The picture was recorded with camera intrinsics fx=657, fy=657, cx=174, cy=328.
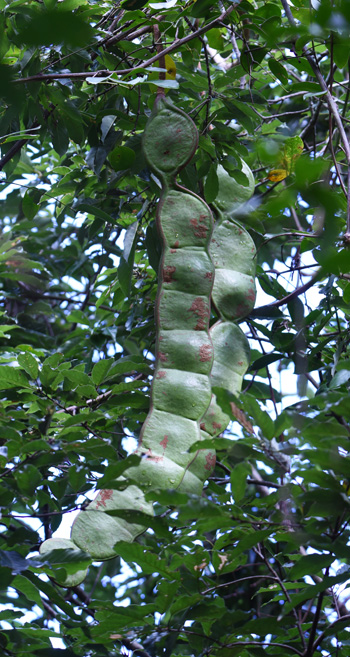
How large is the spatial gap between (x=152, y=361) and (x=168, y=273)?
0.57m

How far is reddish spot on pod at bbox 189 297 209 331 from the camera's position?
1548 mm

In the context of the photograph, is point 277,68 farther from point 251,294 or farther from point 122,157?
point 251,294

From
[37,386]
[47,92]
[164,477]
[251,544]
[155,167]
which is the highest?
[47,92]

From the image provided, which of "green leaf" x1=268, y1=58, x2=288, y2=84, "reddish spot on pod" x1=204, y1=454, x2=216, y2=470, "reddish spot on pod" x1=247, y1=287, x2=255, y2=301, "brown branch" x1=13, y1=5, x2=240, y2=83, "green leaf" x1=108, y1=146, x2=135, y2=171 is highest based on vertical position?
"green leaf" x1=268, y1=58, x2=288, y2=84

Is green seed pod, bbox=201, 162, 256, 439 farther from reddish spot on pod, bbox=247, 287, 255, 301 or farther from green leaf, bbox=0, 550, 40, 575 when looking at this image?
green leaf, bbox=0, 550, 40, 575

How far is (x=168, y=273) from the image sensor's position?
5.24ft

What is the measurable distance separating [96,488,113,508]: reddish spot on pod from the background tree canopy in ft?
0.20

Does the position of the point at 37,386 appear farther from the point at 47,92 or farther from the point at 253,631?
the point at 47,92

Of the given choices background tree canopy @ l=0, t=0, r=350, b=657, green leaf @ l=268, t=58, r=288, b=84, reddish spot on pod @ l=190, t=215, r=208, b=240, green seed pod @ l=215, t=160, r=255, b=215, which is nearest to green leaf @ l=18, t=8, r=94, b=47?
background tree canopy @ l=0, t=0, r=350, b=657

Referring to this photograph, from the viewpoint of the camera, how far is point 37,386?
1.79 metres

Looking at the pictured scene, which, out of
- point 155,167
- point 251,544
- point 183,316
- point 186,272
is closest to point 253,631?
point 251,544

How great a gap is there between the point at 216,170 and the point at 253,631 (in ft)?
3.99

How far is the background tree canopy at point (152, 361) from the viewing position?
1.24m

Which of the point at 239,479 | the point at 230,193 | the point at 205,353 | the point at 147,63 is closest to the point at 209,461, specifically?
the point at 239,479
